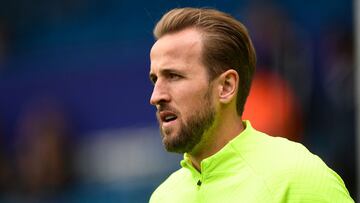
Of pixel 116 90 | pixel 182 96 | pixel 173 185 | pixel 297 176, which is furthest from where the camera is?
pixel 116 90

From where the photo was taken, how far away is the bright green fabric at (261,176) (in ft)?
11.1

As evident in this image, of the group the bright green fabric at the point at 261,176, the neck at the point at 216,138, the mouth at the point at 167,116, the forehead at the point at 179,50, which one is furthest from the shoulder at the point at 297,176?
the forehead at the point at 179,50

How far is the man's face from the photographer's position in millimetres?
3674

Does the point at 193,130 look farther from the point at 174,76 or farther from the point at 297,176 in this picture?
the point at 297,176

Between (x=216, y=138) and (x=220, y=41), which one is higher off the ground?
(x=220, y=41)

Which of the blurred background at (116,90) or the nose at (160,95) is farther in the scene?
the blurred background at (116,90)

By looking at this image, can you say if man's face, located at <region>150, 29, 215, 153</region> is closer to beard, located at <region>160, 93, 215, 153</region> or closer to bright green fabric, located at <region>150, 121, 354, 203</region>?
beard, located at <region>160, 93, 215, 153</region>

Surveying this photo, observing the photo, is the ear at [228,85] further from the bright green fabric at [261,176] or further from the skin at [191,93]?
the bright green fabric at [261,176]

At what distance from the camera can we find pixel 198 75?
3711 mm

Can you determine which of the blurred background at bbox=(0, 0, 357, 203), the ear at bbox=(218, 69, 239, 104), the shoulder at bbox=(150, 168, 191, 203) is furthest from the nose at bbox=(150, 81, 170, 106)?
the blurred background at bbox=(0, 0, 357, 203)

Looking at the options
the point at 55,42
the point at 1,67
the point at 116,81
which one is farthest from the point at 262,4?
the point at 1,67

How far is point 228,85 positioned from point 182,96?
0.69 ft

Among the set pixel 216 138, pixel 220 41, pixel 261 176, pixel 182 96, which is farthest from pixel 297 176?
pixel 220 41

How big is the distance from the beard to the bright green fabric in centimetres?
9
